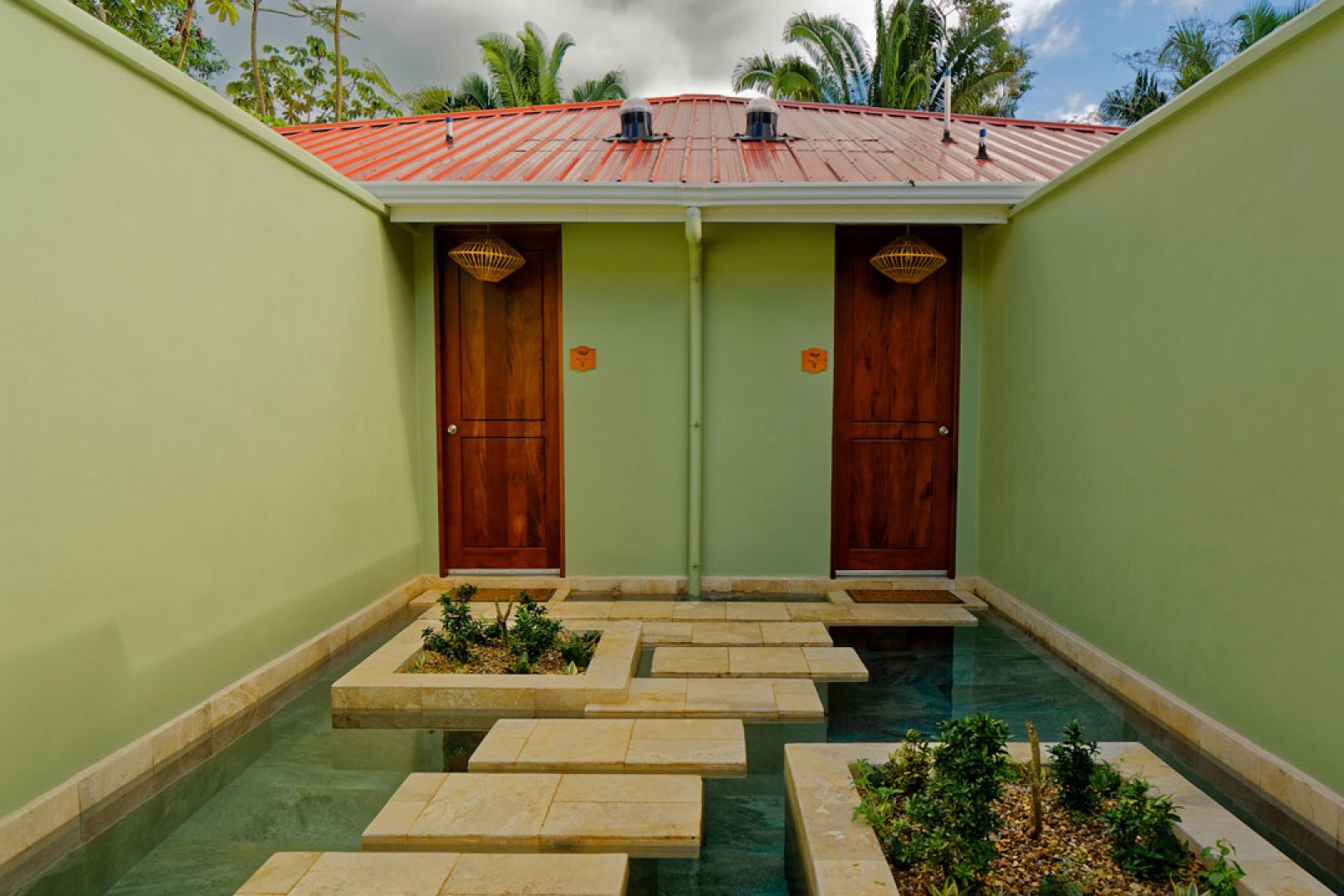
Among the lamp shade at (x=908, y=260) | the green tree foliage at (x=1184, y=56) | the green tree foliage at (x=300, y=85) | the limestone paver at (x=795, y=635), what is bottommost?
the limestone paver at (x=795, y=635)

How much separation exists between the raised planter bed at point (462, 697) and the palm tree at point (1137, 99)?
49.9 feet

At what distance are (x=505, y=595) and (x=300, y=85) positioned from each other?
11.9 meters

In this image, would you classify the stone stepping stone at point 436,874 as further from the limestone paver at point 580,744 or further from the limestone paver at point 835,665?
the limestone paver at point 835,665

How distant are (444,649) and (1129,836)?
2.99 m

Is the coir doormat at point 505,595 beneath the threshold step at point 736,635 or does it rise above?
above

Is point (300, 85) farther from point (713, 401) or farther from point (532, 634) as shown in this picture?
point (532, 634)

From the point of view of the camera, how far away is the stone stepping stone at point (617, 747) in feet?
9.41

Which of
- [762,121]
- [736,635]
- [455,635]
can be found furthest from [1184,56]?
[455,635]

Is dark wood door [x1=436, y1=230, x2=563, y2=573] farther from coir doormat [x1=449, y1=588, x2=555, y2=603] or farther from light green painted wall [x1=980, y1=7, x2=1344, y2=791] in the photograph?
light green painted wall [x1=980, y1=7, x2=1344, y2=791]

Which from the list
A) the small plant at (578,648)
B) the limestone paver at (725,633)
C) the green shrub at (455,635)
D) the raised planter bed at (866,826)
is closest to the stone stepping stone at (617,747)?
the raised planter bed at (866,826)

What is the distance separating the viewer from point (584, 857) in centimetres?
225

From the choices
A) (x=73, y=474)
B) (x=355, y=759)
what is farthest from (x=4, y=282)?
(x=355, y=759)

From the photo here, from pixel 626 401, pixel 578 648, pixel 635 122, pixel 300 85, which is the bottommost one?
pixel 578 648

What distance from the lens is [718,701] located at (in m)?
3.50
